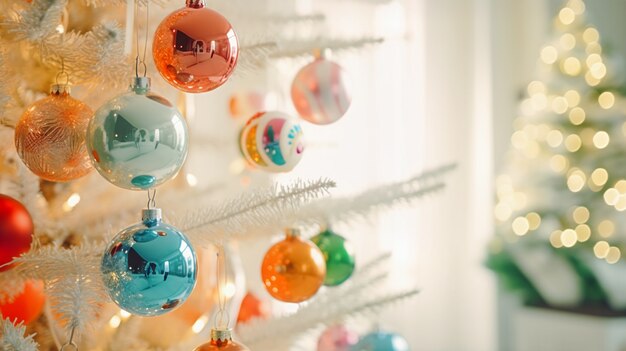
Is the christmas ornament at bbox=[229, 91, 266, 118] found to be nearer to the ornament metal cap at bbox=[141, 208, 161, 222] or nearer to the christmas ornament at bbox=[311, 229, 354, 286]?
the christmas ornament at bbox=[311, 229, 354, 286]

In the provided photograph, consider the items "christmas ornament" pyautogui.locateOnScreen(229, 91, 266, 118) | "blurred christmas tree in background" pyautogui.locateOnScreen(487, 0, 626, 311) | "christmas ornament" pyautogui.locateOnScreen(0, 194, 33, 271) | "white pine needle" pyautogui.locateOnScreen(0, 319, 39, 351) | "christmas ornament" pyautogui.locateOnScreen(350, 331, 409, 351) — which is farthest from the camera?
"blurred christmas tree in background" pyautogui.locateOnScreen(487, 0, 626, 311)

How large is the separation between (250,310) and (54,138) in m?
0.56

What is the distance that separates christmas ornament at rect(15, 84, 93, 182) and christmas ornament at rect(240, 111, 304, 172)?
21cm

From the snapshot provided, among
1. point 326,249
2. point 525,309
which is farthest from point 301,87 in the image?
point 525,309

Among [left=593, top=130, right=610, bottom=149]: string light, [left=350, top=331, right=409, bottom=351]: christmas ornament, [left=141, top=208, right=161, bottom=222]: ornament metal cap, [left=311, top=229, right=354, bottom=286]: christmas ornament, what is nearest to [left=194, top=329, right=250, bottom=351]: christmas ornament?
[left=141, top=208, right=161, bottom=222]: ornament metal cap

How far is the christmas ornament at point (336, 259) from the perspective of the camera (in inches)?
35.7

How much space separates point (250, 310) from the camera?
3.67 ft

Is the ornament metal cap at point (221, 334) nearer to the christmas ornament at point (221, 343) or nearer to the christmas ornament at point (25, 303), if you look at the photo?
the christmas ornament at point (221, 343)

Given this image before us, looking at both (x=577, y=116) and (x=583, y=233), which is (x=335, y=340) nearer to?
(x=583, y=233)

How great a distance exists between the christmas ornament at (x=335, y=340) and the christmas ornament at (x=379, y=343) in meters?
0.03

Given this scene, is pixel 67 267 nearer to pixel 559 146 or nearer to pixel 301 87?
pixel 301 87

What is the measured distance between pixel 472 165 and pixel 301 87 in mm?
2095

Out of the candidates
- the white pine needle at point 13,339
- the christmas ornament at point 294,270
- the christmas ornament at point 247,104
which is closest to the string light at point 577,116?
the christmas ornament at point 247,104

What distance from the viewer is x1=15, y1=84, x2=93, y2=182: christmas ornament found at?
2.07 ft
